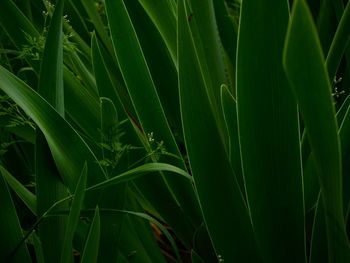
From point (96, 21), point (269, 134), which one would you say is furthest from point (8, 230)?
point (96, 21)

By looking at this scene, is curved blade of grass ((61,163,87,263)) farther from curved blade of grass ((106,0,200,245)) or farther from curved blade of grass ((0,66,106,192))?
curved blade of grass ((106,0,200,245))

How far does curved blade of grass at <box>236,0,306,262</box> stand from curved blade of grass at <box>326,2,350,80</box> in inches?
8.6

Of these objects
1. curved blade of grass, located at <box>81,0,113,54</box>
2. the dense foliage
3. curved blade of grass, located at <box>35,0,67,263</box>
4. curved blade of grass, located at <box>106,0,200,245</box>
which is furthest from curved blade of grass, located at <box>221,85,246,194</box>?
curved blade of grass, located at <box>81,0,113,54</box>

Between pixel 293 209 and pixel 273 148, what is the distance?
0.08 m

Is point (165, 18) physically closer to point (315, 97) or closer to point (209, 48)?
point (209, 48)

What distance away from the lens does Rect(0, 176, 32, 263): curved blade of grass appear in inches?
29.6

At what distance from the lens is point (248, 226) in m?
0.76

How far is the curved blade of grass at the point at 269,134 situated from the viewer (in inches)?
24.6

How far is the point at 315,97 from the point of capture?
1.64ft

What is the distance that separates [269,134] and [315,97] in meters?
0.18

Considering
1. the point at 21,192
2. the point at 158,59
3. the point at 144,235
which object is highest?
the point at 158,59

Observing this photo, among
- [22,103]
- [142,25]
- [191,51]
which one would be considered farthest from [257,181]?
[142,25]

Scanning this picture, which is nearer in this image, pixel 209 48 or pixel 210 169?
pixel 210 169

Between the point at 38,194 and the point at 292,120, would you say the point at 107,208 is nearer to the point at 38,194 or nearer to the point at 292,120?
the point at 38,194
